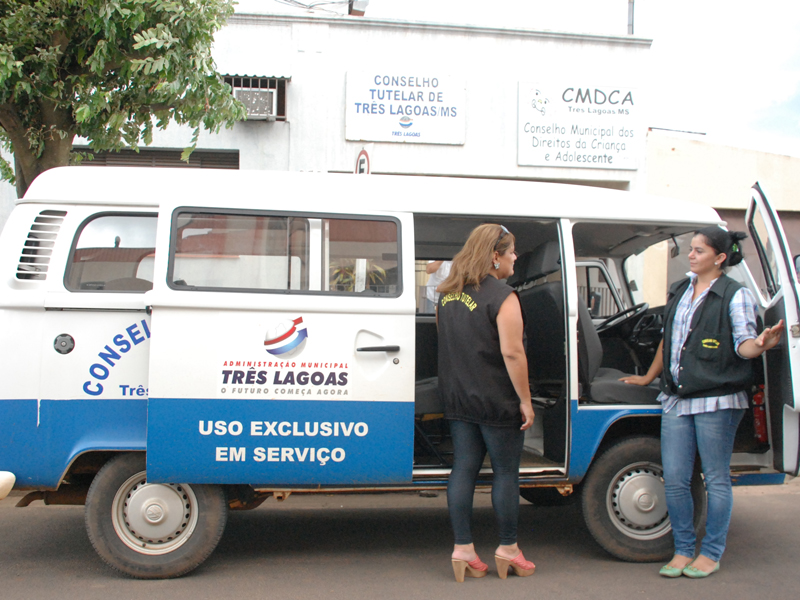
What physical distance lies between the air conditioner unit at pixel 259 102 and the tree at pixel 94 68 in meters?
3.88

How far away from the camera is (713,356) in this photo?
13.3 feet

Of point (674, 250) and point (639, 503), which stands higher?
point (674, 250)

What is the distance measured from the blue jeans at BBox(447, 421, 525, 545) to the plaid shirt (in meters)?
1.01

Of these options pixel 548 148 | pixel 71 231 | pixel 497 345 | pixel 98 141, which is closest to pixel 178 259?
pixel 71 231

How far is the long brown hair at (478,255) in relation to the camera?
156 inches

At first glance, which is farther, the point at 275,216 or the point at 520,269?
the point at 520,269

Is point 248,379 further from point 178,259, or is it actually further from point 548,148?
point 548,148

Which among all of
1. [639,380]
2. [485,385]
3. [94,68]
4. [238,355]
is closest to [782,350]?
[639,380]

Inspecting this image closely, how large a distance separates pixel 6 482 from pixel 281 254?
191 centimetres

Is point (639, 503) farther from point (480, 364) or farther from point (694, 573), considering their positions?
point (480, 364)

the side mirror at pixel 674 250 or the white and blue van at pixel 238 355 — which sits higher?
the side mirror at pixel 674 250

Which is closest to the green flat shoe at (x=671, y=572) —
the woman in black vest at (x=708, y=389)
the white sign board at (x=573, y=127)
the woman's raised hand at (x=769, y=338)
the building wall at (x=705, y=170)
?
the woman in black vest at (x=708, y=389)

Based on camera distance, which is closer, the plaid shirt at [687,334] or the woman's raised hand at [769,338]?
the woman's raised hand at [769,338]

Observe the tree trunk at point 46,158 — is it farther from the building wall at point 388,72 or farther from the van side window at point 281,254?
the building wall at point 388,72
